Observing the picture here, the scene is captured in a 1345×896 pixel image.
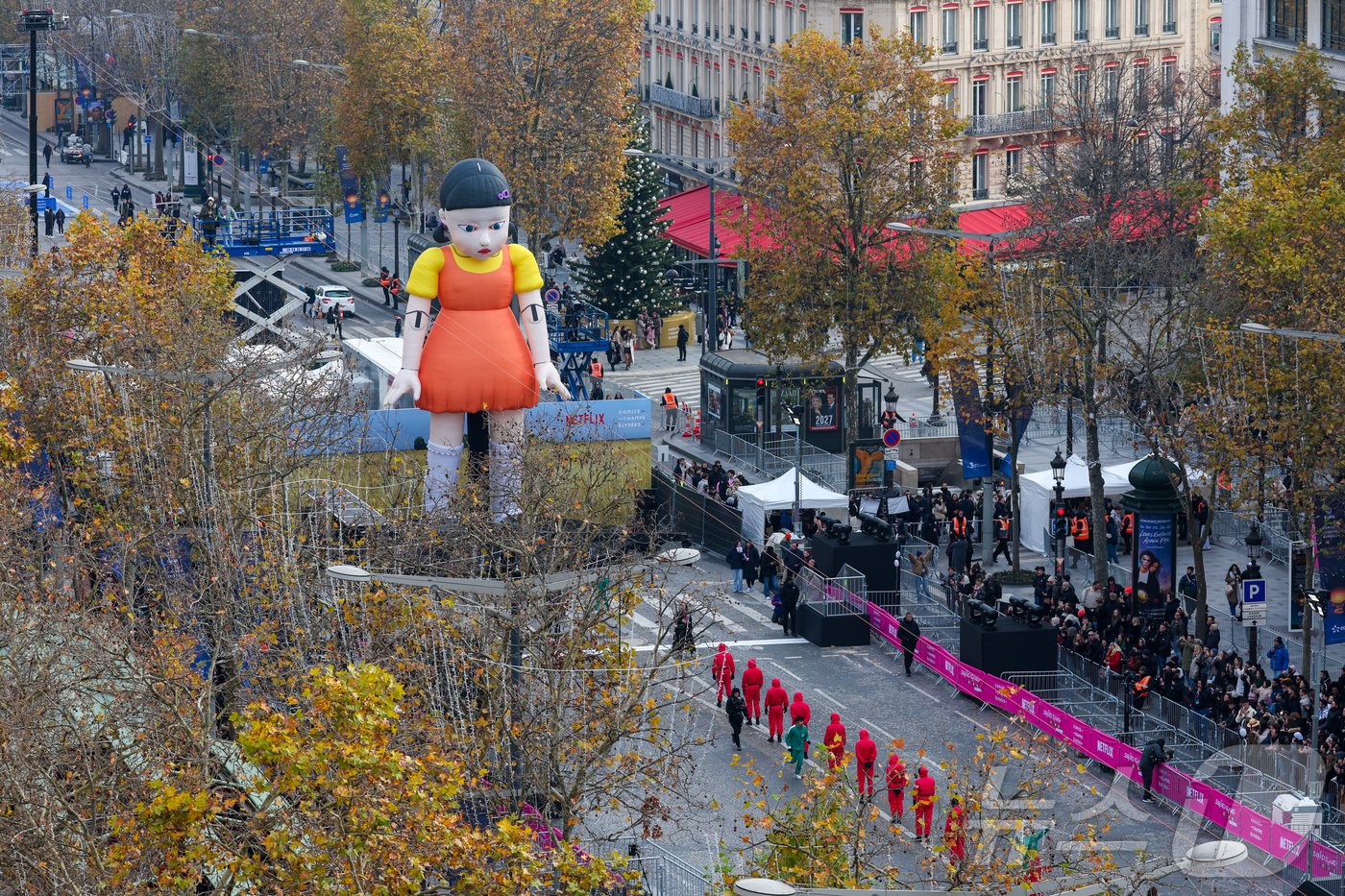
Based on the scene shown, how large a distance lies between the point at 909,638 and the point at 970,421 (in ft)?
28.2

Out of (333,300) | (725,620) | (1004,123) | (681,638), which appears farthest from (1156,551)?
(1004,123)

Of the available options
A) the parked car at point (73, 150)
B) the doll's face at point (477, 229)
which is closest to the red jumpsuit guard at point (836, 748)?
the doll's face at point (477, 229)

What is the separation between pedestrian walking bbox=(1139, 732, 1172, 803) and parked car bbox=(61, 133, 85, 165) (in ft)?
266

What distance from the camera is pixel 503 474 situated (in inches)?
1759

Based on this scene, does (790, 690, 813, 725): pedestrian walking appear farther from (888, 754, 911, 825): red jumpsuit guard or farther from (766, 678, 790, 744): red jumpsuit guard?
(888, 754, 911, 825): red jumpsuit guard

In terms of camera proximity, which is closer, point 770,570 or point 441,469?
point 441,469

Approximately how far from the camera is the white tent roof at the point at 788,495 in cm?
5319

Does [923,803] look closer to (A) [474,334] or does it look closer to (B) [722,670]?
(B) [722,670]

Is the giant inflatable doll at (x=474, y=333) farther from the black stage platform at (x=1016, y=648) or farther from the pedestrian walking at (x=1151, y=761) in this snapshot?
the pedestrian walking at (x=1151, y=761)

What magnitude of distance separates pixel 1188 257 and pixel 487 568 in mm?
25353

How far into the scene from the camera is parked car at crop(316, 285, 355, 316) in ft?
258

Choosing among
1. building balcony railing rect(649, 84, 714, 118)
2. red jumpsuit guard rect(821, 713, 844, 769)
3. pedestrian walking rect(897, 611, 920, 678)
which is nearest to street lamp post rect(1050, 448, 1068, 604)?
pedestrian walking rect(897, 611, 920, 678)

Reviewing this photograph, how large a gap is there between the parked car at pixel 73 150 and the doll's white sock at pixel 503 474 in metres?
69.6

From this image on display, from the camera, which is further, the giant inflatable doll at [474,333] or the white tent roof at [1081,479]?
the white tent roof at [1081,479]
